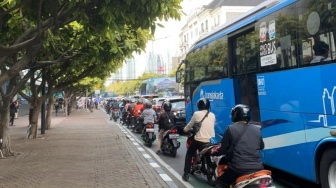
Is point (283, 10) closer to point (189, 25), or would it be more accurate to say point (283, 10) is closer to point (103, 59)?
point (103, 59)

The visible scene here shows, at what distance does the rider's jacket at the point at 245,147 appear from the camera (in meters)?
4.63

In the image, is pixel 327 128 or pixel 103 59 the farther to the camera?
pixel 103 59

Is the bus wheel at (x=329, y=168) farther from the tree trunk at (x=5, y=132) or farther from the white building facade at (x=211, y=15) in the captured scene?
the white building facade at (x=211, y=15)

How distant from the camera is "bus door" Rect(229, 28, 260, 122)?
8.04 metres

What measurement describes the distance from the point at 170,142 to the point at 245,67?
407 centimetres

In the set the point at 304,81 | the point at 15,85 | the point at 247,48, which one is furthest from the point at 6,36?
the point at 304,81

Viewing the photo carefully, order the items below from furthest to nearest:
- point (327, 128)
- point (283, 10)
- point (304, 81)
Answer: point (283, 10) → point (304, 81) → point (327, 128)

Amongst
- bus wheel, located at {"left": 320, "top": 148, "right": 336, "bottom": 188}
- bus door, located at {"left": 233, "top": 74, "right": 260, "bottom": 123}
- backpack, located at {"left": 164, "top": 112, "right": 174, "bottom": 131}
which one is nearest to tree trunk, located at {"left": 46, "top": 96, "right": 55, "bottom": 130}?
backpack, located at {"left": 164, "top": 112, "right": 174, "bottom": 131}

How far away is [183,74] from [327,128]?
921 centimetres

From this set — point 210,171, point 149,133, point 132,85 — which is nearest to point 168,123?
point 149,133

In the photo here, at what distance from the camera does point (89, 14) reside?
715 cm

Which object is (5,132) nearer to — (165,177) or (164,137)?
(164,137)

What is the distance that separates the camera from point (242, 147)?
4.64 meters

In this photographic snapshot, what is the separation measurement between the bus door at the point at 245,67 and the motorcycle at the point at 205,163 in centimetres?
128
